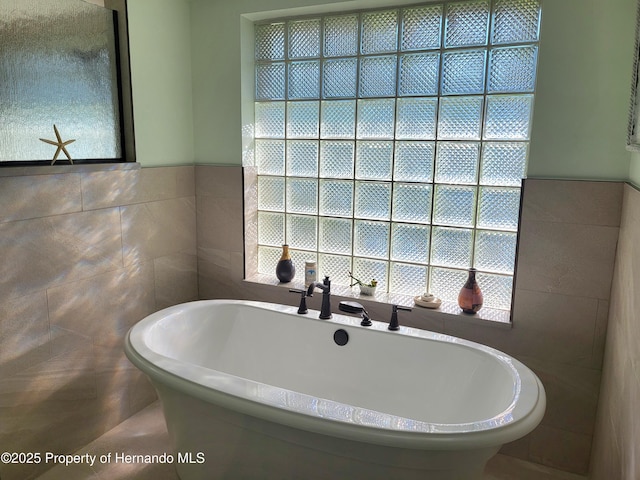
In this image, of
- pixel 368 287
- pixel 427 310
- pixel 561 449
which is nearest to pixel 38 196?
pixel 368 287

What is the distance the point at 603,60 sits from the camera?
1.97m

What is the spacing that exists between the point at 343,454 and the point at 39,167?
166 centimetres

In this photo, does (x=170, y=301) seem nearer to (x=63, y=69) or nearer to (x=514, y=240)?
(x=63, y=69)

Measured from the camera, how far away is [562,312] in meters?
2.14

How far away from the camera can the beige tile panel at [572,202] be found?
2006 mm

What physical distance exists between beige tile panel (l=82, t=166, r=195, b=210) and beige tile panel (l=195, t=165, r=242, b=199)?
0.17ft

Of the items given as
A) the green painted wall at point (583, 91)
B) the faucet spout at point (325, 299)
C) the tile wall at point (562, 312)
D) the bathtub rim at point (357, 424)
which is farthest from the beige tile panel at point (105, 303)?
the green painted wall at point (583, 91)

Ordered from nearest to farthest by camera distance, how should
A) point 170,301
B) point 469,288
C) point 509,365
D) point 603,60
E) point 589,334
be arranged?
point 509,365 < point 603,60 < point 589,334 < point 469,288 < point 170,301

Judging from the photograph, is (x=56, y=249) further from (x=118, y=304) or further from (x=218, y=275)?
(x=218, y=275)

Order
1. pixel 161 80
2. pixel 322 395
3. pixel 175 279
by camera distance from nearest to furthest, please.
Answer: pixel 322 395
pixel 161 80
pixel 175 279

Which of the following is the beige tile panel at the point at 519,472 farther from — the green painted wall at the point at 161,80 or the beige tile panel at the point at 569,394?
the green painted wall at the point at 161,80

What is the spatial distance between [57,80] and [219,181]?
0.97 metres

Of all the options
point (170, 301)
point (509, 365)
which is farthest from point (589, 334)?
point (170, 301)

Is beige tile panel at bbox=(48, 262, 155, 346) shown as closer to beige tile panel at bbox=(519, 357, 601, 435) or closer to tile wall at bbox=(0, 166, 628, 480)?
tile wall at bbox=(0, 166, 628, 480)
